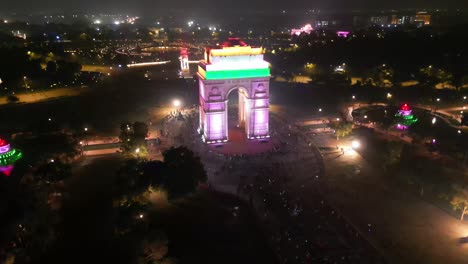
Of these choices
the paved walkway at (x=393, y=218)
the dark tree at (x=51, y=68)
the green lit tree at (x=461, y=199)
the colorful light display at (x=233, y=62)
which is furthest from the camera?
the dark tree at (x=51, y=68)

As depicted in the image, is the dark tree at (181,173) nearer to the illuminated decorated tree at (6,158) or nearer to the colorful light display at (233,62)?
the colorful light display at (233,62)

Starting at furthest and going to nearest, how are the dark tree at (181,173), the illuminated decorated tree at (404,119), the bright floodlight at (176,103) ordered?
the bright floodlight at (176,103)
the illuminated decorated tree at (404,119)
the dark tree at (181,173)

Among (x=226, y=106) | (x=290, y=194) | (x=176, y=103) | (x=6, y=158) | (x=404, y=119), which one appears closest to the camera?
(x=290, y=194)

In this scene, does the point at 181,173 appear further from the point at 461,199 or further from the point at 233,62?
the point at 461,199

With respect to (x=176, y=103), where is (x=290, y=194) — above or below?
below

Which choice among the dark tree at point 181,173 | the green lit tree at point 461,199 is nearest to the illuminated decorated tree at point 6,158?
the dark tree at point 181,173

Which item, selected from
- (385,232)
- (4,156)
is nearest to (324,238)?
(385,232)

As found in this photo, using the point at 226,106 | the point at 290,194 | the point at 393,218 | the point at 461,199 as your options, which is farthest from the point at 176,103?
the point at 461,199

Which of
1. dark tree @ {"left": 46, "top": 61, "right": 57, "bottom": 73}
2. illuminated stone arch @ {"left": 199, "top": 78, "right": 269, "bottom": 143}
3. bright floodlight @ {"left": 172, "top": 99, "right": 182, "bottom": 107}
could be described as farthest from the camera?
dark tree @ {"left": 46, "top": 61, "right": 57, "bottom": 73}

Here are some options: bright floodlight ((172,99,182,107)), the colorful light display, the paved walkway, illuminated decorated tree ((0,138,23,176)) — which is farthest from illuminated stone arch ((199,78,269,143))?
illuminated decorated tree ((0,138,23,176))

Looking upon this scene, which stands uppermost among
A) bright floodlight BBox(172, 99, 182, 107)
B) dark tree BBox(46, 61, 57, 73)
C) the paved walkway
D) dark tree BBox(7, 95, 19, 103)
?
dark tree BBox(46, 61, 57, 73)

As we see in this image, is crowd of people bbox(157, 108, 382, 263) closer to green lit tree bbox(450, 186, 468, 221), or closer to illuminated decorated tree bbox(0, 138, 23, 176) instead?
green lit tree bbox(450, 186, 468, 221)
